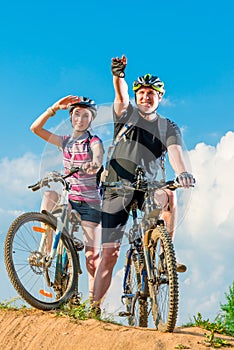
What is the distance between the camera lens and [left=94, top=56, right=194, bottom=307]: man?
731 cm

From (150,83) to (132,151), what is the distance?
3.07ft

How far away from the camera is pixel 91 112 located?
26.2ft

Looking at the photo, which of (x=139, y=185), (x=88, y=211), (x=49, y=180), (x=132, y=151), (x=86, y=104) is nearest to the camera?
(x=139, y=185)

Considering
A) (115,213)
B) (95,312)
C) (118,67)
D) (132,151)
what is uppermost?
(118,67)

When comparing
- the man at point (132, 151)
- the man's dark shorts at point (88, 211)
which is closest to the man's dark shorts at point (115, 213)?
the man at point (132, 151)

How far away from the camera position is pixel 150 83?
7.39 m

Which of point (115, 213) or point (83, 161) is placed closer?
point (115, 213)

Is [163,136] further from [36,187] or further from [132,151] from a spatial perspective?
[36,187]

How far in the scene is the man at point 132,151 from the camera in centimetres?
731

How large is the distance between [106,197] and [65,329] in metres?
1.80

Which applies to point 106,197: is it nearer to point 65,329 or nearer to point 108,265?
point 108,265

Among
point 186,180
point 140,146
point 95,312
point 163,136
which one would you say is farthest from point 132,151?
point 95,312

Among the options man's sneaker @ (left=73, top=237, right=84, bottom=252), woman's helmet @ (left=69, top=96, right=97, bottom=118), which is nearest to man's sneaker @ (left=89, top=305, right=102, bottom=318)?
man's sneaker @ (left=73, top=237, right=84, bottom=252)

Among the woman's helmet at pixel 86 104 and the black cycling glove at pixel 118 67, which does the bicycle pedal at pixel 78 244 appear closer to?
the woman's helmet at pixel 86 104
